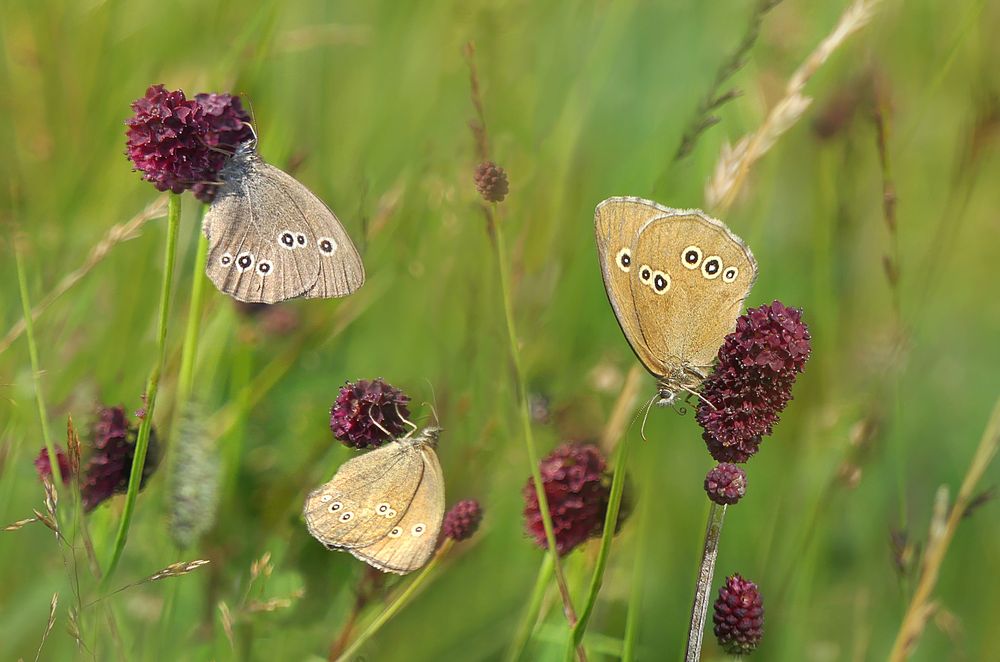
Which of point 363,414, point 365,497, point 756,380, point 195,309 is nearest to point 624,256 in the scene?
point 756,380

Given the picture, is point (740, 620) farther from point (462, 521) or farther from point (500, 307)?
point (500, 307)

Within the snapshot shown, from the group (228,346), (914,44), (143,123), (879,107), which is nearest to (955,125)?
(914,44)

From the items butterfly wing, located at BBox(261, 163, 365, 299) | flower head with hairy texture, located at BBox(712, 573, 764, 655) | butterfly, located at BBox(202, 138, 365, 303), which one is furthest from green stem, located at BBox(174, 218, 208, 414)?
flower head with hairy texture, located at BBox(712, 573, 764, 655)

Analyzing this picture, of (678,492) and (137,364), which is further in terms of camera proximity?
(678,492)

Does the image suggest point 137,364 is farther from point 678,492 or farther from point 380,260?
point 678,492

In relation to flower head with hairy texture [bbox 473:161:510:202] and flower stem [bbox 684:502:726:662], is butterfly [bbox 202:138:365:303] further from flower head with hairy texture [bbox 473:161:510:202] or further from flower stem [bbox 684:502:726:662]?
flower stem [bbox 684:502:726:662]

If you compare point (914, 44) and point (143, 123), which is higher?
point (914, 44)
